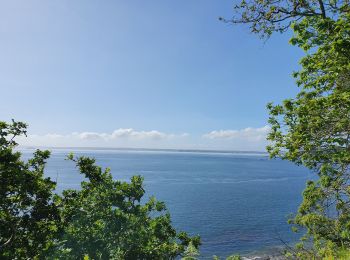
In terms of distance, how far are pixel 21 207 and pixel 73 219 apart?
504 centimetres

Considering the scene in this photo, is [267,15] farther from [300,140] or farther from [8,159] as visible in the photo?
[8,159]

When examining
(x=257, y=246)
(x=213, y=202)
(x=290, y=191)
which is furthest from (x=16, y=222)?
(x=290, y=191)

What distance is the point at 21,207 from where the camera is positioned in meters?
14.7

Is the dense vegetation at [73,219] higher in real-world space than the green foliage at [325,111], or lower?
lower

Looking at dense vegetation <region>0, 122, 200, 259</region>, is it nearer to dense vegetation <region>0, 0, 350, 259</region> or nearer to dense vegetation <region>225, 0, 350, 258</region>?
dense vegetation <region>0, 0, 350, 259</region>

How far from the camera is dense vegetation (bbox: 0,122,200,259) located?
1393 cm

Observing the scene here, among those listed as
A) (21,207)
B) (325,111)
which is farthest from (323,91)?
(21,207)

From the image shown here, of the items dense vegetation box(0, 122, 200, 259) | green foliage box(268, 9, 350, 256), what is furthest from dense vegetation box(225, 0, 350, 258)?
dense vegetation box(0, 122, 200, 259)

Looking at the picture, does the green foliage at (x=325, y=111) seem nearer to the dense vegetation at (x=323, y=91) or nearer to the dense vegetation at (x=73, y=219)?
the dense vegetation at (x=323, y=91)

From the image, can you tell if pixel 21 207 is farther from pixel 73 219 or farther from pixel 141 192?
pixel 141 192

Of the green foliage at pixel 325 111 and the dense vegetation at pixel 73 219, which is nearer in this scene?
the green foliage at pixel 325 111

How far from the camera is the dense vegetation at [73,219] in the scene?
1393cm

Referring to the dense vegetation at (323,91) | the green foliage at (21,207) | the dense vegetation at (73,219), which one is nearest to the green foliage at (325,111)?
the dense vegetation at (323,91)

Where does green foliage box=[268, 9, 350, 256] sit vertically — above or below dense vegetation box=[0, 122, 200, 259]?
above
